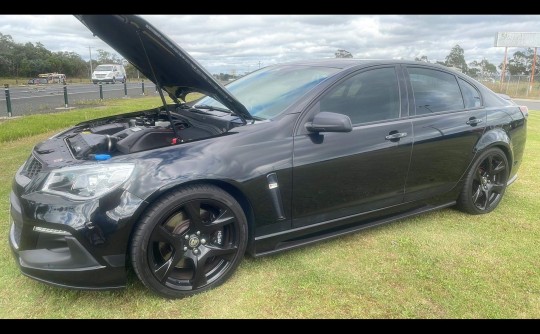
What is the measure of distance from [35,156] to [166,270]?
1.26 meters

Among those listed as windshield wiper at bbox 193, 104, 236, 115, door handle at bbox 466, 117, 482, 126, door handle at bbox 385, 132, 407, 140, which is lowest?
door handle at bbox 385, 132, 407, 140

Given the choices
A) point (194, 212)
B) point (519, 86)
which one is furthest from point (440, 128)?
point (519, 86)

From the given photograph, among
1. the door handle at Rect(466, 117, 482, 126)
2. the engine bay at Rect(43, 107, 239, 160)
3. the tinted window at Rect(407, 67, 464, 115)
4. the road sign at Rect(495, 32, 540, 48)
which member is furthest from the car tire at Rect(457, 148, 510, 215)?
the road sign at Rect(495, 32, 540, 48)

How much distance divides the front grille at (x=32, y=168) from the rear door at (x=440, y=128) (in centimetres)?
281

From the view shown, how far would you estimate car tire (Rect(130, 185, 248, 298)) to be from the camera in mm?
2369

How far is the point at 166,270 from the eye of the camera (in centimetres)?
248

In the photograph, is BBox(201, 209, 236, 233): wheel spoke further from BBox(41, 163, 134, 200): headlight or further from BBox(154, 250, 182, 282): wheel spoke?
BBox(41, 163, 134, 200): headlight

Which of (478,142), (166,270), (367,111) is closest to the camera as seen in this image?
(166,270)

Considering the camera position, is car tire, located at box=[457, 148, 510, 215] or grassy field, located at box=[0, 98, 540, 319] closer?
grassy field, located at box=[0, 98, 540, 319]

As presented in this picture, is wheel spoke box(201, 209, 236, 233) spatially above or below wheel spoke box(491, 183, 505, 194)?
above

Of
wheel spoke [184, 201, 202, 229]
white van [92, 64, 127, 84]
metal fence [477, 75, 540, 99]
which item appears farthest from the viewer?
white van [92, 64, 127, 84]

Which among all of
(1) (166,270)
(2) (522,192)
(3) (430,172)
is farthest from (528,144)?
(1) (166,270)
